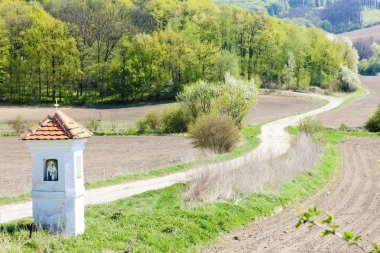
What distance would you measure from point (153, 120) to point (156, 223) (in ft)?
119

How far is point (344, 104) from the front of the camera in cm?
8075

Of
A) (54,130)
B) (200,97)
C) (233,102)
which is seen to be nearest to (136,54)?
(200,97)

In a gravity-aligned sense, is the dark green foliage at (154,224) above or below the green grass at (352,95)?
below

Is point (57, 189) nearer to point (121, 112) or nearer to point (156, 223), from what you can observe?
point (156, 223)

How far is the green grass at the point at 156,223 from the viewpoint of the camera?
12.9 m

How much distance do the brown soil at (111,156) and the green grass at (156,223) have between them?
6.58 meters

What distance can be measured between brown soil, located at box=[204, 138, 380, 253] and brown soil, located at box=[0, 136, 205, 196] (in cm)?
1006

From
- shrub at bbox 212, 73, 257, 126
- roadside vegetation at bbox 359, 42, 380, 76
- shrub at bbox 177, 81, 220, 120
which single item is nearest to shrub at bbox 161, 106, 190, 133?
shrub at bbox 177, 81, 220, 120

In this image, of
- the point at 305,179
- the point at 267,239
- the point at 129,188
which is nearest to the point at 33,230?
the point at 267,239

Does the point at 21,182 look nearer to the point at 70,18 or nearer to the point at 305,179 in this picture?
the point at 305,179

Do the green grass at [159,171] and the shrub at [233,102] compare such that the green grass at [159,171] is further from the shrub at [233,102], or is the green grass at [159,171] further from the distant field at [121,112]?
the distant field at [121,112]

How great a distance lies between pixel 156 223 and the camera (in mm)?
15539

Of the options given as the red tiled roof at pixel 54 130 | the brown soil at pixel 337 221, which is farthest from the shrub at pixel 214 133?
the red tiled roof at pixel 54 130

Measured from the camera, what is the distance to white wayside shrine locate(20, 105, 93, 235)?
42.9 feet
